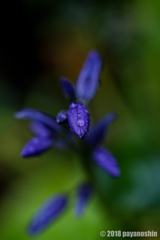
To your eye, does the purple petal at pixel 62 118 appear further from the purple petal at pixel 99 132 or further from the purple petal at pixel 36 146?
the purple petal at pixel 99 132

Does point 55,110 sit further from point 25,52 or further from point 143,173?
point 143,173

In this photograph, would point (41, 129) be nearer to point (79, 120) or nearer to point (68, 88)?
point (68, 88)

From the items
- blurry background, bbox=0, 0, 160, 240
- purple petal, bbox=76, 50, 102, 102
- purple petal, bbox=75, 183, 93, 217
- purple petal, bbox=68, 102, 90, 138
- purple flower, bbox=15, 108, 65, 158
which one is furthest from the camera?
blurry background, bbox=0, 0, 160, 240

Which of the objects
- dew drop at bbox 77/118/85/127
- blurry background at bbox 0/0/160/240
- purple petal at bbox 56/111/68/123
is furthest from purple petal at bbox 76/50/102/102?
blurry background at bbox 0/0/160/240

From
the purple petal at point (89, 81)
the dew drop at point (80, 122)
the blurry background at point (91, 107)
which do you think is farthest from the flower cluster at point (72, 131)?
the blurry background at point (91, 107)

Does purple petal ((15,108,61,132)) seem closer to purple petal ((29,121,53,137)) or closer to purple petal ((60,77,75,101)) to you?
purple petal ((29,121,53,137))

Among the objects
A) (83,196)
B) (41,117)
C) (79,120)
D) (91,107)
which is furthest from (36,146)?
(91,107)
